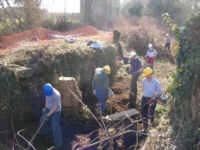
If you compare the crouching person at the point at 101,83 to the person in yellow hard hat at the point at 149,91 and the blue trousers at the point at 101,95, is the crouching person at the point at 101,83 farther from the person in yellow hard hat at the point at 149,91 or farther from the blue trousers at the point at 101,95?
the person in yellow hard hat at the point at 149,91

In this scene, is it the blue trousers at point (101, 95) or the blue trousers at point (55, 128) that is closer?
the blue trousers at point (55, 128)

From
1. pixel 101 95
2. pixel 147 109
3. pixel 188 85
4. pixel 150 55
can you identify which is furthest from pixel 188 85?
pixel 150 55

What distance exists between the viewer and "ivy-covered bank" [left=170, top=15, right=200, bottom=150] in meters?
3.95

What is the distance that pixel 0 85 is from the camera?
542 centimetres

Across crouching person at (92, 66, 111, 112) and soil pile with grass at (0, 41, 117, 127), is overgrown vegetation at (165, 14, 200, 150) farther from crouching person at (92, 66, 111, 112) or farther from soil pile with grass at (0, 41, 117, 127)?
soil pile with grass at (0, 41, 117, 127)

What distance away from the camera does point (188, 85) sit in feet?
13.4

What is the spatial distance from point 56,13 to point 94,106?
65.5ft

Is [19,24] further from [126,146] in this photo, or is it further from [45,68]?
[126,146]

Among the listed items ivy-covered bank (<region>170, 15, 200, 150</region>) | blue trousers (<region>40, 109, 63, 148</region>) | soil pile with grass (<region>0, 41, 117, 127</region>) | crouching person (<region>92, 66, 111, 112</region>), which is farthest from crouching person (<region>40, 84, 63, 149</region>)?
ivy-covered bank (<region>170, 15, 200, 150</region>)

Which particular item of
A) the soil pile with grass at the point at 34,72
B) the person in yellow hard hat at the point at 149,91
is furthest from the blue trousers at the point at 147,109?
the soil pile with grass at the point at 34,72

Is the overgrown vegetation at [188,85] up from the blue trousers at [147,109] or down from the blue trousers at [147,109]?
up

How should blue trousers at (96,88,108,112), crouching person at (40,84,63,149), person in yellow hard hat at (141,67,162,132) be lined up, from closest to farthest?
crouching person at (40,84,63,149)
person in yellow hard hat at (141,67,162,132)
blue trousers at (96,88,108,112)

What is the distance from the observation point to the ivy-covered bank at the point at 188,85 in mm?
3949

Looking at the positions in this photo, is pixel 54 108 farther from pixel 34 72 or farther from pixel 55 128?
pixel 34 72
